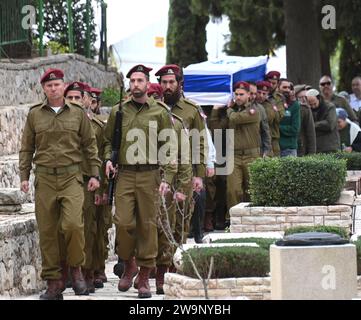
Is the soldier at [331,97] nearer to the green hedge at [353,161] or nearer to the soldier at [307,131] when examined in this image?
the soldier at [307,131]

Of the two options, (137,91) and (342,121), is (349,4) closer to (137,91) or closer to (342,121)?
(342,121)

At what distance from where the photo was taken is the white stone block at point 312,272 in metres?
10.1

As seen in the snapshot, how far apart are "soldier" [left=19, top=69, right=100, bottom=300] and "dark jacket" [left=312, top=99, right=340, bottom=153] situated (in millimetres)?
8124

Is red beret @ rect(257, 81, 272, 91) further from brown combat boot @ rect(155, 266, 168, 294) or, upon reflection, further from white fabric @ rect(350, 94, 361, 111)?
brown combat boot @ rect(155, 266, 168, 294)

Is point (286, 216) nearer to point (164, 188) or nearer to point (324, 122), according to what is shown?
point (164, 188)

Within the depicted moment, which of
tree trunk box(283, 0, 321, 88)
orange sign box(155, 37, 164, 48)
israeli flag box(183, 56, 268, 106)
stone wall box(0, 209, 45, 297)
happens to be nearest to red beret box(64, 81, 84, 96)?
stone wall box(0, 209, 45, 297)

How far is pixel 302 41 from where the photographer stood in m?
26.6

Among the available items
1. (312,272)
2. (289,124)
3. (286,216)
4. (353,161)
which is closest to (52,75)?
(286,216)

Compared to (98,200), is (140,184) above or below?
above

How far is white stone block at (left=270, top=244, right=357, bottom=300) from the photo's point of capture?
10.1 metres

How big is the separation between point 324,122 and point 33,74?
4451 millimetres

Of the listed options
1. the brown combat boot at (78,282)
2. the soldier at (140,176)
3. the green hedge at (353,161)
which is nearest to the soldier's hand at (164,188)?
the soldier at (140,176)

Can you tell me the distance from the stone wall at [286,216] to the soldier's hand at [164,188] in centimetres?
216
